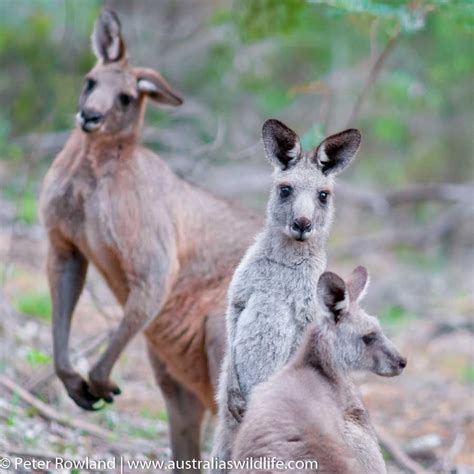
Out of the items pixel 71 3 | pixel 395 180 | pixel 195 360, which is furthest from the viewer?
pixel 395 180

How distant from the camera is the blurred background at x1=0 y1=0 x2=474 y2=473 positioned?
305 inches

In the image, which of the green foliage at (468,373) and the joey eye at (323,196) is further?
the green foliage at (468,373)

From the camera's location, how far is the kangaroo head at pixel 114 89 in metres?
6.46

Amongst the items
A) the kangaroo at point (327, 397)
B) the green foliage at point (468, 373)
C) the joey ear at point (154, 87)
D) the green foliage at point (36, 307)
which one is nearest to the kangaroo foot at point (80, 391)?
the joey ear at point (154, 87)

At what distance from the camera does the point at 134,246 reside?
6.52 metres

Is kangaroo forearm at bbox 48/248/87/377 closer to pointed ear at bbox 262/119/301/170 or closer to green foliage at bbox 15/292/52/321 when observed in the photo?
pointed ear at bbox 262/119/301/170

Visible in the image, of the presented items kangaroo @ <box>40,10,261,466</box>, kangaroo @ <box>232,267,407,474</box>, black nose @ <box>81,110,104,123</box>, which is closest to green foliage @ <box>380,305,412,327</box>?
kangaroo @ <box>40,10,261,466</box>

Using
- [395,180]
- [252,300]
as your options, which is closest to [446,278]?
[395,180]

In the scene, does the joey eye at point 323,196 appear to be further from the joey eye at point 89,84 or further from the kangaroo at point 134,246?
the joey eye at point 89,84

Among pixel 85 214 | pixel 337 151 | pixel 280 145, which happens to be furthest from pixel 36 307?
pixel 337 151

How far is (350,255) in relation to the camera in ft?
41.9

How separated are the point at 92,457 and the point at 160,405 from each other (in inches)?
75.9

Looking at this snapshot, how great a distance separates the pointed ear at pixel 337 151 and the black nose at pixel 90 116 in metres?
1.60

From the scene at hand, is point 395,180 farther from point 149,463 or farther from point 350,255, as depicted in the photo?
point 149,463
